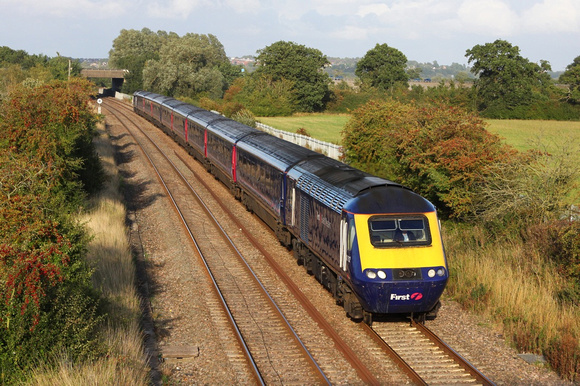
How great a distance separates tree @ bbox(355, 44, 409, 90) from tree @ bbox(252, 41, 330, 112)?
53.0 feet

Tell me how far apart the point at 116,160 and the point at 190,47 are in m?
56.8

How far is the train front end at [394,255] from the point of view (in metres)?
11.8

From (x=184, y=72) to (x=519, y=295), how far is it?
7550cm

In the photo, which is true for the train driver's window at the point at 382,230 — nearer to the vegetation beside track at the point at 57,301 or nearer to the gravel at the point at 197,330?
the gravel at the point at 197,330

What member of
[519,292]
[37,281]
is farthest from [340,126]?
[37,281]

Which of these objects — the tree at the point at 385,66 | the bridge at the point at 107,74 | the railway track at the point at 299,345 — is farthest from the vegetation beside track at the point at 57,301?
the bridge at the point at 107,74

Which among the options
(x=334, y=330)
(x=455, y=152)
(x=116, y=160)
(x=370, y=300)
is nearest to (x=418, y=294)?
(x=370, y=300)

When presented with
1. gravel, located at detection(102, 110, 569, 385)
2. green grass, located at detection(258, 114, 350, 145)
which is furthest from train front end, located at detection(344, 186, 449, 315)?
green grass, located at detection(258, 114, 350, 145)

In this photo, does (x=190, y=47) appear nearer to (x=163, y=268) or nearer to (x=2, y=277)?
(x=163, y=268)

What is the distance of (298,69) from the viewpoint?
271ft

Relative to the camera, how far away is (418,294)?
1191 cm

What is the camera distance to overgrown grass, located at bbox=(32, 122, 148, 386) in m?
8.75

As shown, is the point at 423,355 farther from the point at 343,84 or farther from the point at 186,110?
the point at 343,84

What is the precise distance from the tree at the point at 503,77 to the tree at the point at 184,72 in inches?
1466
